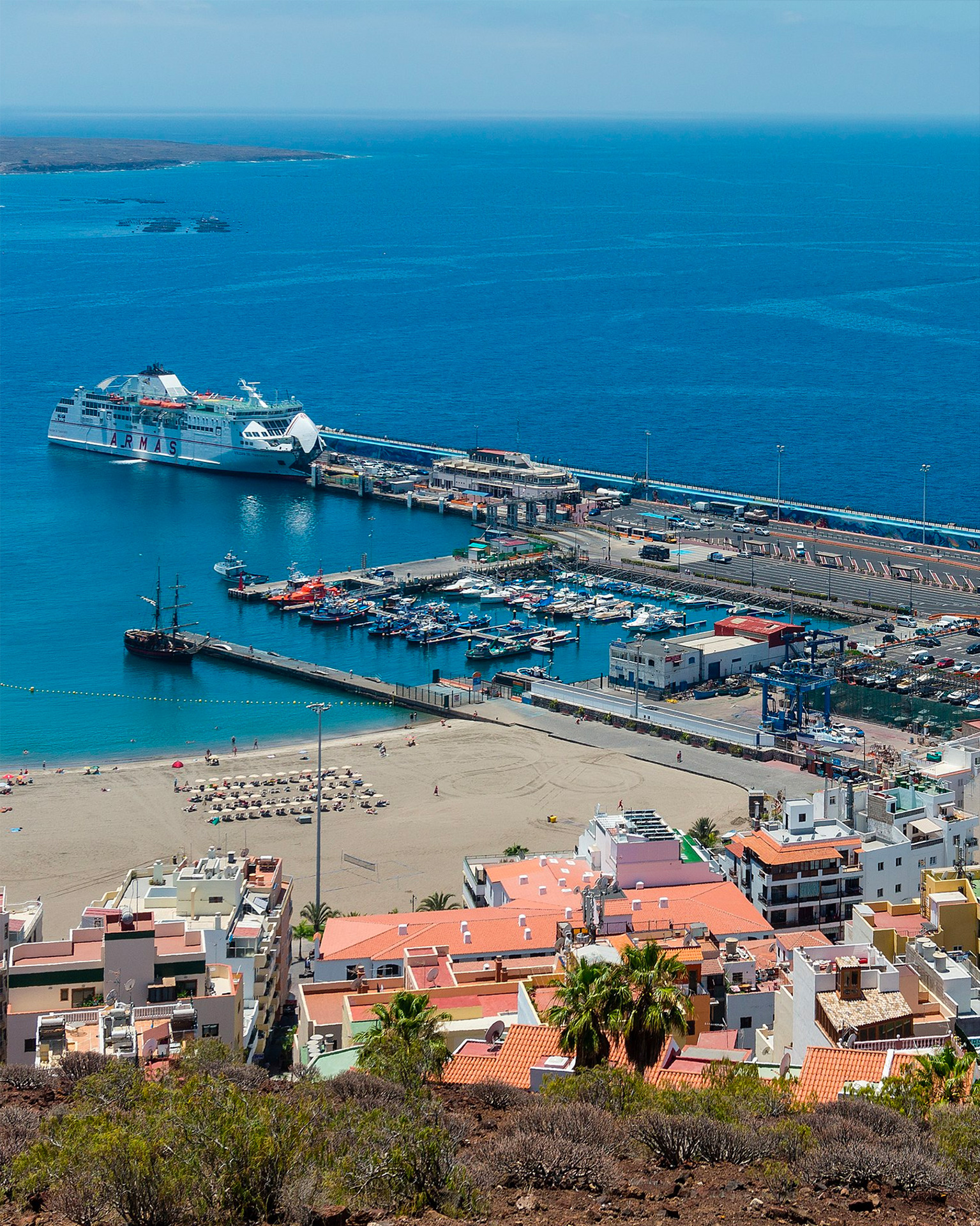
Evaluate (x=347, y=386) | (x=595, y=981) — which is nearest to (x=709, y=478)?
(x=347, y=386)

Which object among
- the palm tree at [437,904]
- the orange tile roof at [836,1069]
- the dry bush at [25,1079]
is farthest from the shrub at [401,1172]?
the palm tree at [437,904]

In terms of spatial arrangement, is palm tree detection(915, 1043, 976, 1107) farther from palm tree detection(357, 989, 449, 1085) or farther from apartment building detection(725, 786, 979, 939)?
apartment building detection(725, 786, 979, 939)

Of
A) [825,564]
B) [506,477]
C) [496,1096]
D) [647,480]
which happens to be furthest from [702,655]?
[496,1096]

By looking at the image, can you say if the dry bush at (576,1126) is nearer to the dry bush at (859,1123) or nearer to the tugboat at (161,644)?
the dry bush at (859,1123)

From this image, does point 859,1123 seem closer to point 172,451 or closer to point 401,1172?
point 401,1172

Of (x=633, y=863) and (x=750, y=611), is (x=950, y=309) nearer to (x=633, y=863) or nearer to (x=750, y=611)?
(x=750, y=611)

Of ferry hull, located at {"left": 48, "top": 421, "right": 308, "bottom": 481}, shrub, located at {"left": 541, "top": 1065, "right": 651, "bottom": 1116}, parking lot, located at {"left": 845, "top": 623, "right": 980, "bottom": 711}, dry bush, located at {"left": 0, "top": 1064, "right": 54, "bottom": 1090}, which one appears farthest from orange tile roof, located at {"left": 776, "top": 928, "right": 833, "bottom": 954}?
ferry hull, located at {"left": 48, "top": 421, "right": 308, "bottom": 481}
